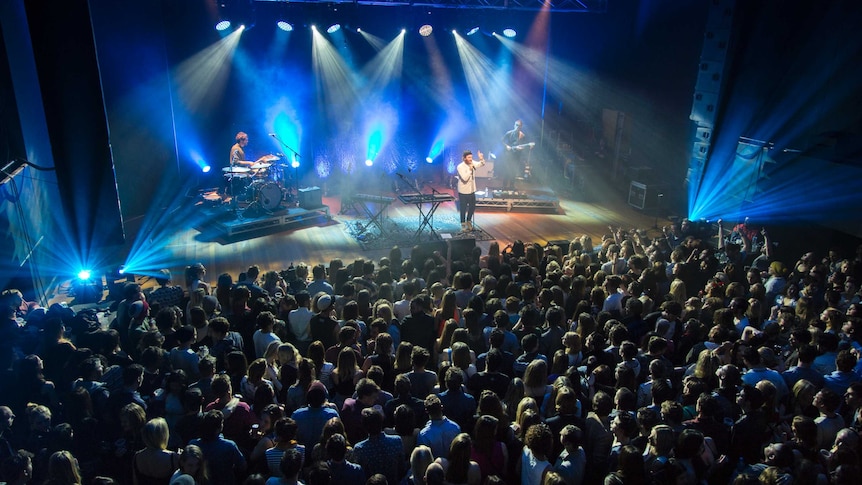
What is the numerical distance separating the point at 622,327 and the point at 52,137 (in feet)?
20.7

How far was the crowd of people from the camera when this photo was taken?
3.25 m

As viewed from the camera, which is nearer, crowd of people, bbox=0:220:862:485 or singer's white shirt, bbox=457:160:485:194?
crowd of people, bbox=0:220:862:485

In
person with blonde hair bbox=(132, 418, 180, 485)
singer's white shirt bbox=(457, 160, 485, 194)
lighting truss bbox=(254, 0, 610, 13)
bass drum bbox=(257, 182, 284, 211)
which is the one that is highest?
lighting truss bbox=(254, 0, 610, 13)

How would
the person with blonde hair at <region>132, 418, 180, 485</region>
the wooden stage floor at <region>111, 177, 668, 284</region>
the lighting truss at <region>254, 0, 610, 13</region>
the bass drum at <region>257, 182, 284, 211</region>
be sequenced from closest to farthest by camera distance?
the person with blonde hair at <region>132, 418, 180, 485</region>
the wooden stage floor at <region>111, 177, 668, 284</region>
the bass drum at <region>257, 182, 284, 211</region>
the lighting truss at <region>254, 0, 610, 13</region>

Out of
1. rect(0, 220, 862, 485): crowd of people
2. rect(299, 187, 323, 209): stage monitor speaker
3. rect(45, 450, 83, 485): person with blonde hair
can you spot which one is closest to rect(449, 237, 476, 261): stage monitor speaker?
rect(0, 220, 862, 485): crowd of people

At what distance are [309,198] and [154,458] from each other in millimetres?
8880

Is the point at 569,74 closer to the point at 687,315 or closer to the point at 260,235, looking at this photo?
the point at 260,235

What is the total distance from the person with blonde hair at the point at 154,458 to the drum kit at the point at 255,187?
27.2 feet

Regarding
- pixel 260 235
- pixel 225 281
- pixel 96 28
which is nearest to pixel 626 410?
Answer: pixel 225 281

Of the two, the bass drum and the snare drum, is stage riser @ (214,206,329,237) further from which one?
the snare drum

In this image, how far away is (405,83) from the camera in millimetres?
15797

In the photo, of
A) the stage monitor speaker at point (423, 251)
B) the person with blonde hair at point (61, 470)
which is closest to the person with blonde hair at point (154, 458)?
the person with blonde hair at point (61, 470)

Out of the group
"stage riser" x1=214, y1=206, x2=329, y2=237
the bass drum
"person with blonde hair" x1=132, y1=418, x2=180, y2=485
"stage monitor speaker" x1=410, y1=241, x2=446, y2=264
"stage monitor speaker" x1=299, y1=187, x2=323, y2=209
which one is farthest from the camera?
"stage monitor speaker" x1=299, y1=187, x2=323, y2=209

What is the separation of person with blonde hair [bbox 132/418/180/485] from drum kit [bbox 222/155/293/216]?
829 cm
